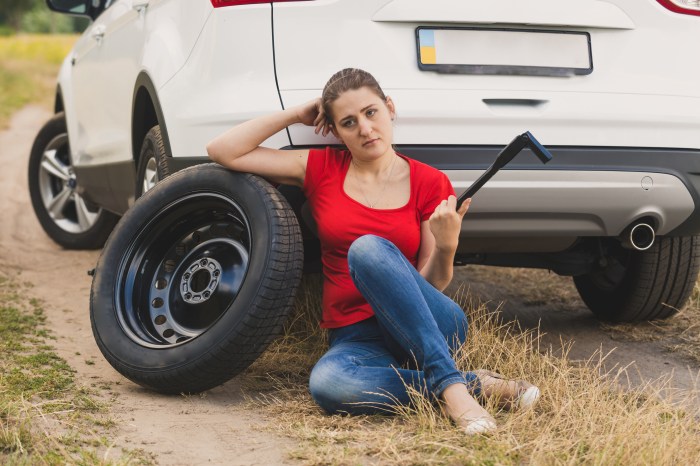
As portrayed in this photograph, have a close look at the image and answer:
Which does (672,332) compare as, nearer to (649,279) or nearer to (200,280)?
(649,279)

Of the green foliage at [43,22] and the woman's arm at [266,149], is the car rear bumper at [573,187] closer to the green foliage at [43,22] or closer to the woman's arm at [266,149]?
the woman's arm at [266,149]

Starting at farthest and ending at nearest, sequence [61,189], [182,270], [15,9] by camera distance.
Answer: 1. [15,9]
2. [61,189]
3. [182,270]

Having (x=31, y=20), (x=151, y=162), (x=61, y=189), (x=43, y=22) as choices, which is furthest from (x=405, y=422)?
(x=43, y=22)

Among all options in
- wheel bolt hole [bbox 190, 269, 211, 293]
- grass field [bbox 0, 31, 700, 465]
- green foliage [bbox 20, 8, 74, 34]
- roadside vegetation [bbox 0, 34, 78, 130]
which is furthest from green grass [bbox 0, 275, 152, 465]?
green foliage [bbox 20, 8, 74, 34]

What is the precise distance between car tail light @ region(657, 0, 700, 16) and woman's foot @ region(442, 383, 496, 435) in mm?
1716

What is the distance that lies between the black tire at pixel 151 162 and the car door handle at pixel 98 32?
1.14 m

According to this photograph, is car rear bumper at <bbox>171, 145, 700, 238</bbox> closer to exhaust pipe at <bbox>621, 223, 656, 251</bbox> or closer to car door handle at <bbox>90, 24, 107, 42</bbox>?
exhaust pipe at <bbox>621, 223, 656, 251</bbox>

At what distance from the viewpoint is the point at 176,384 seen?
10.7 ft

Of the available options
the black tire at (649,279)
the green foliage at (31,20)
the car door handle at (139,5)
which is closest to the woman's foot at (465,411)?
→ the black tire at (649,279)

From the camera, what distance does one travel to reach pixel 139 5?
439 cm

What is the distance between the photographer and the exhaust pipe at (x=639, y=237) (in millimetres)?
3725

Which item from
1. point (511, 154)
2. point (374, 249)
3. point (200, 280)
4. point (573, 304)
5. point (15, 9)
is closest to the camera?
point (374, 249)

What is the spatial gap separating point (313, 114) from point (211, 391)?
1050mm

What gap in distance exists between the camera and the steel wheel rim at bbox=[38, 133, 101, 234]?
261 inches
